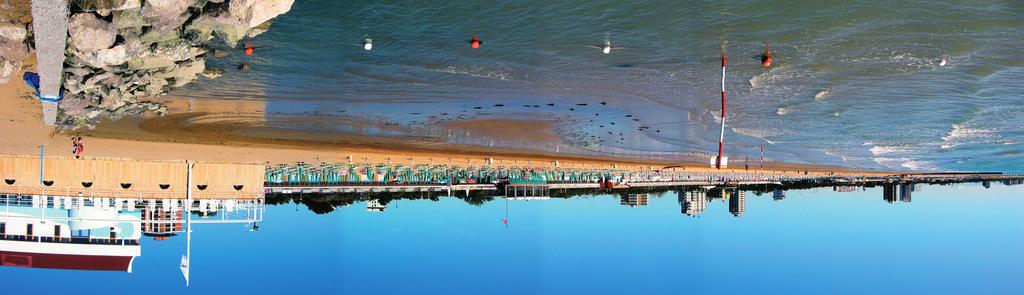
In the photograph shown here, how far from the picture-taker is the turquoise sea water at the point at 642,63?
1836cm

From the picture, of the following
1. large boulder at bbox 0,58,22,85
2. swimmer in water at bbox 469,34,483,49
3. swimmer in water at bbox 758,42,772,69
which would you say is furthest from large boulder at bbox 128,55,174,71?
swimmer in water at bbox 758,42,772,69

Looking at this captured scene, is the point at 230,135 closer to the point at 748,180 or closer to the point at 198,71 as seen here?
the point at 198,71

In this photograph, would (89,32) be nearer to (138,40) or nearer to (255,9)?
(138,40)

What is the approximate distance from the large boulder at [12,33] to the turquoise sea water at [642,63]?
5.04m

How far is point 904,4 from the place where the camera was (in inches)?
696

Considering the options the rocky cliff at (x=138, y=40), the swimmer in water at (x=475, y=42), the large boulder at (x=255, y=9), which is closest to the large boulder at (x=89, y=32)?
the rocky cliff at (x=138, y=40)

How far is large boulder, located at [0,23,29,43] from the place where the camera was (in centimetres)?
1466

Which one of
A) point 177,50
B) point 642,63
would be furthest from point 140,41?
point 642,63

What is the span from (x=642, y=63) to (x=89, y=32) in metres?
14.3

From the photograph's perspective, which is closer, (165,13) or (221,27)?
(165,13)

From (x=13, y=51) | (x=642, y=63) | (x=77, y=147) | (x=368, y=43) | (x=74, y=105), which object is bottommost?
(x=77, y=147)

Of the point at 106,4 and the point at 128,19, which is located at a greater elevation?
the point at 106,4

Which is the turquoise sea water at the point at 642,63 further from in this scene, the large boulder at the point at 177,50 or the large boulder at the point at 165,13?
the large boulder at the point at 165,13

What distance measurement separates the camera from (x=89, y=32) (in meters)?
14.2
